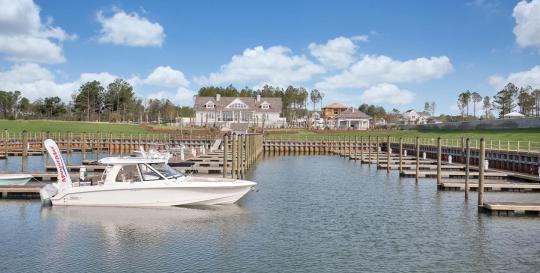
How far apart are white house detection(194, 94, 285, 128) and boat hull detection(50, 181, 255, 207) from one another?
96737mm

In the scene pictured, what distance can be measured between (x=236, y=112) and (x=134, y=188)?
336 ft

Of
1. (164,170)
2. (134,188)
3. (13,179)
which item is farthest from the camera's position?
(13,179)

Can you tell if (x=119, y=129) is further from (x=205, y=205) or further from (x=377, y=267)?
(x=377, y=267)

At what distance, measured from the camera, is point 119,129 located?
389 feet

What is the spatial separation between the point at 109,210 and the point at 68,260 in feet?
27.2

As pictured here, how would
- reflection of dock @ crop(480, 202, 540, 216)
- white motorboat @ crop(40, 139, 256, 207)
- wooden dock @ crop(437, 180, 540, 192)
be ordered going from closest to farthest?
reflection of dock @ crop(480, 202, 540, 216)
white motorboat @ crop(40, 139, 256, 207)
wooden dock @ crop(437, 180, 540, 192)

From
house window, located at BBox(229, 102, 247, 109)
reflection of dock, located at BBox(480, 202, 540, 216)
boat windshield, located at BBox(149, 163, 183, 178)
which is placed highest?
house window, located at BBox(229, 102, 247, 109)

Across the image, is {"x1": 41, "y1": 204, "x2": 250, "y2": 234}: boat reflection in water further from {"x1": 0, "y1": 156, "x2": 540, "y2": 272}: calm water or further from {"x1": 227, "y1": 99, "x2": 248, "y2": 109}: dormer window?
{"x1": 227, "y1": 99, "x2": 248, "y2": 109}: dormer window

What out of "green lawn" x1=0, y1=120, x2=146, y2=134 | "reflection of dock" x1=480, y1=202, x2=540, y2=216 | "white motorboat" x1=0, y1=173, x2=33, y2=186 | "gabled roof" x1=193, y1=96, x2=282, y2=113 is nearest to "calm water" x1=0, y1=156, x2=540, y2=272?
"reflection of dock" x1=480, y1=202, x2=540, y2=216

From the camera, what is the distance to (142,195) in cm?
2700

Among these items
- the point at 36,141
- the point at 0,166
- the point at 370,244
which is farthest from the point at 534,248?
the point at 36,141

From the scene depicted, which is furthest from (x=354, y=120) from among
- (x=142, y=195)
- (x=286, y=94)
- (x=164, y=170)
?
(x=142, y=195)

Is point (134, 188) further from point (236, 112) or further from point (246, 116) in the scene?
point (236, 112)

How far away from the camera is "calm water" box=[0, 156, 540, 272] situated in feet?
59.9
